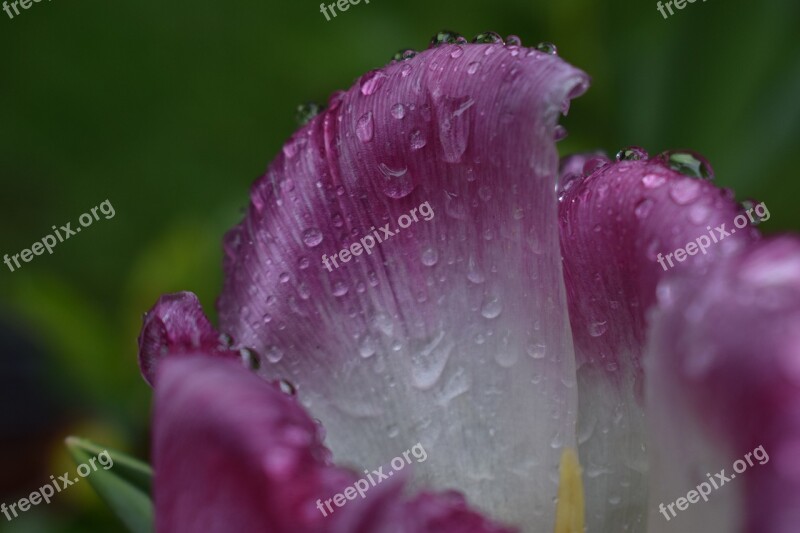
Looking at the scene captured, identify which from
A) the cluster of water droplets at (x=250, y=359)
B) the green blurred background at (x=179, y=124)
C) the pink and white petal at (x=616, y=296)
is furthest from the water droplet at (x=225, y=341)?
the green blurred background at (x=179, y=124)

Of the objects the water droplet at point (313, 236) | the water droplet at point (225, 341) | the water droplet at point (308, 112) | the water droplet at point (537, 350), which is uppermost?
the water droplet at point (308, 112)

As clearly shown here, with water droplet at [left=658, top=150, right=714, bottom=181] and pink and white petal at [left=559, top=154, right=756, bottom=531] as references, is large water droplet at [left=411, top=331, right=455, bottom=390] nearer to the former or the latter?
pink and white petal at [left=559, top=154, right=756, bottom=531]

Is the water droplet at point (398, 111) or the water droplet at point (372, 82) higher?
the water droplet at point (372, 82)

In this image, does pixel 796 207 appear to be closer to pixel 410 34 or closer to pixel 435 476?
pixel 410 34

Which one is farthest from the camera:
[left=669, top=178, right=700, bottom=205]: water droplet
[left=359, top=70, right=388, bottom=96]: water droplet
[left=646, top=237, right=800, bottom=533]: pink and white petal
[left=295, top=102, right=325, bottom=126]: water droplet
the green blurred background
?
the green blurred background

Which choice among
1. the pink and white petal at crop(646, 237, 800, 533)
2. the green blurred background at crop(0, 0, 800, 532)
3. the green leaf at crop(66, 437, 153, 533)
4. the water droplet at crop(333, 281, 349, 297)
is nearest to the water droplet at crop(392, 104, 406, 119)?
the water droplet at crop(333, 281, 349, 297)

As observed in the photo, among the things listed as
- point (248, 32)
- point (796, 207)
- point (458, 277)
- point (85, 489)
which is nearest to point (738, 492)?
point (458, 277)

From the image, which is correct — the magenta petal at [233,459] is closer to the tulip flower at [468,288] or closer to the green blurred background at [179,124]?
the tulip flower at [468,288]
